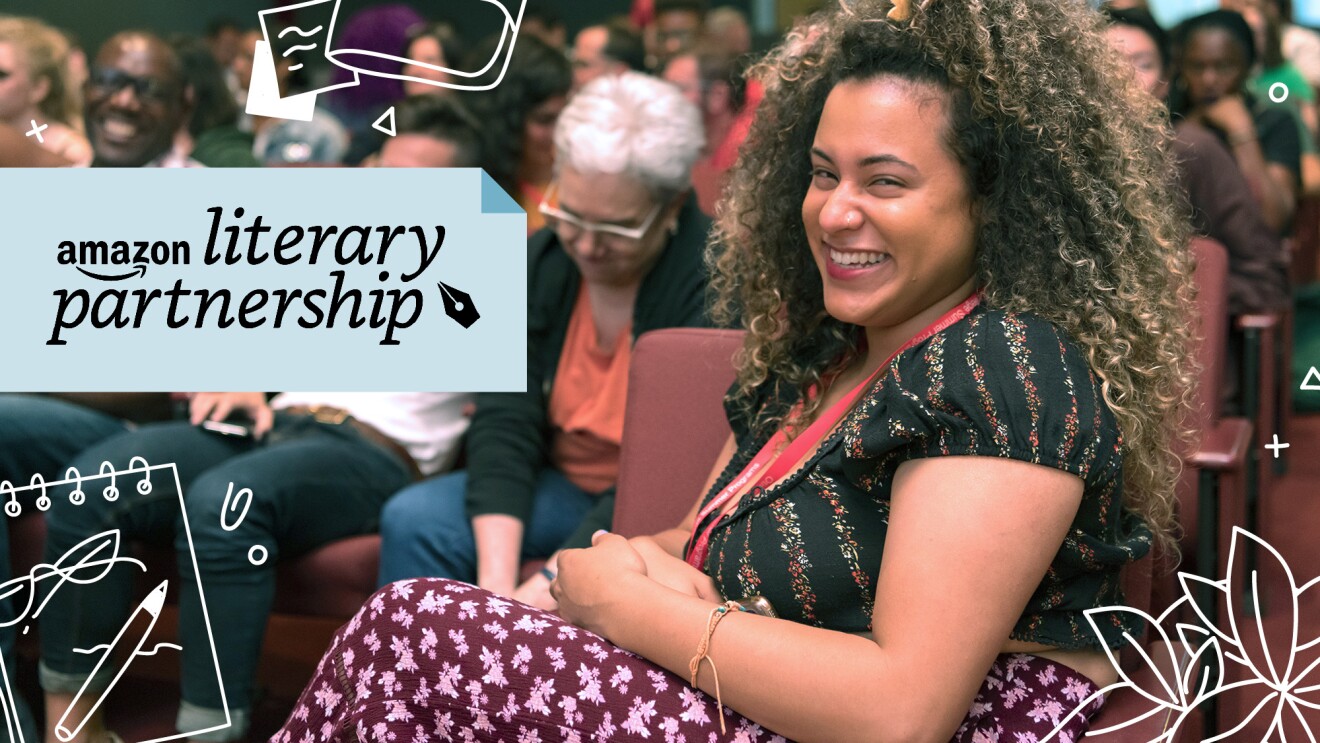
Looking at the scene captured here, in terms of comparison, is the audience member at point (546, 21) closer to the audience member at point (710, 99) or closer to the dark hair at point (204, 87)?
the audience member at point (710, 99)

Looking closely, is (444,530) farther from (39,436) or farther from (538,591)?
(39,436)

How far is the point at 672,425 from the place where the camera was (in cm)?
177

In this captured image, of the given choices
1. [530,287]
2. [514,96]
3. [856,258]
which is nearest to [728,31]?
[514,96]

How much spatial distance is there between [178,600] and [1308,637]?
157 cm

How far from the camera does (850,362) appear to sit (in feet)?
4.98

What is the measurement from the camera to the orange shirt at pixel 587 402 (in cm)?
205

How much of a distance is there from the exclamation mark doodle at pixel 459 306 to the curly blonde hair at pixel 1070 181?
1.76 ft

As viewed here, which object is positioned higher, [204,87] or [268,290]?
[204,87]

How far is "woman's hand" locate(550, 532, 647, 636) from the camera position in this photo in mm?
1297

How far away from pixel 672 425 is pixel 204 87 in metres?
1.39

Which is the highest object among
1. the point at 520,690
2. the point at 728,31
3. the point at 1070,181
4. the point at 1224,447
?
the point at 728,31

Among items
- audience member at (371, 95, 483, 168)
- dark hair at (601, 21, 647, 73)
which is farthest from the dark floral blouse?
dark hair at (601, 21, 647, 73)

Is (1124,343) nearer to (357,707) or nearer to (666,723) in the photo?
(666,723)

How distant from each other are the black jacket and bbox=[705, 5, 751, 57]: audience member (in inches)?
97.7
